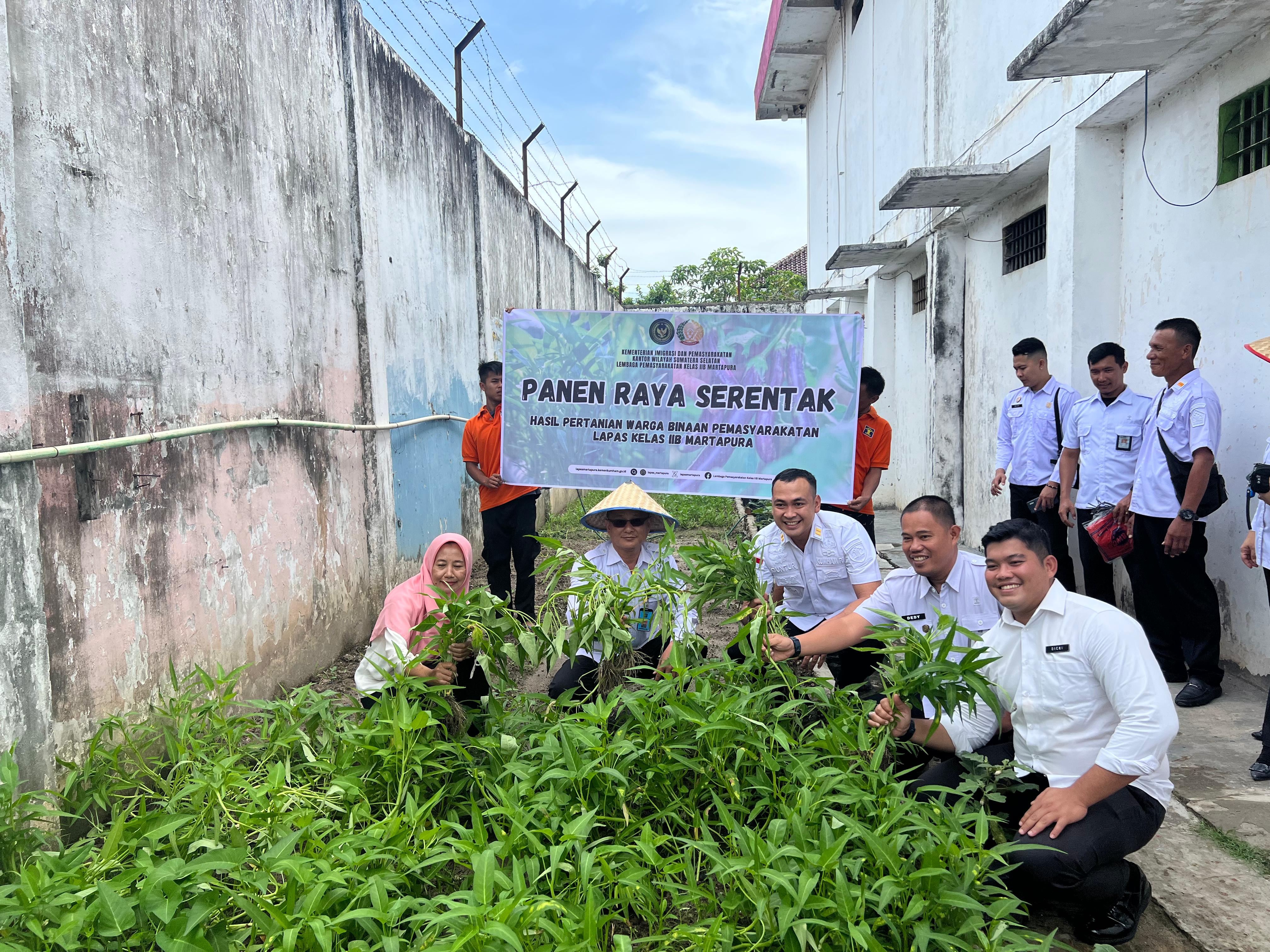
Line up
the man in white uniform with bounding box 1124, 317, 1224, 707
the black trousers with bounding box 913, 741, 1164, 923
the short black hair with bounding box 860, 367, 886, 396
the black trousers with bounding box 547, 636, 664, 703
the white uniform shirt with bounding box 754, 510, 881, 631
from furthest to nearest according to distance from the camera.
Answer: the short black hair with bounding box 860, 367, 886, 396 < the man in white uniform with bounding box 1124, 317, 1224, 707 < the white uniform shirt with bounding box 754, 510, 881, 631 < the black trousers with bounding box 547, 636, 664, 703 < the black trousers with bounding box 913, 741, 1164, 923

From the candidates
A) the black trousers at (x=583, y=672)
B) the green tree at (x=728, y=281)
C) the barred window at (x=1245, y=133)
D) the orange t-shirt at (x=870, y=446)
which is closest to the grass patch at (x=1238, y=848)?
the black trousers at (x=583, y=672)

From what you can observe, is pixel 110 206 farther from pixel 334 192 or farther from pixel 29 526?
pixel 334 192

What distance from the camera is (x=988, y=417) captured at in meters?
7.41

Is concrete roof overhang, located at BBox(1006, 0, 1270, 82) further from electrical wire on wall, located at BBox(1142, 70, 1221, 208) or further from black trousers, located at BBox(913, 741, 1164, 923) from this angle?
black trousers, located at BBox(913, 741, 1164, 923)

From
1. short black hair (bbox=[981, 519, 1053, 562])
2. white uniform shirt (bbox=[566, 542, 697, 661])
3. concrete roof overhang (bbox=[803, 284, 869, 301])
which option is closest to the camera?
short black hair (bbox=[981, 519, 1053, 562])

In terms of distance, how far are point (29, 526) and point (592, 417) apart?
286 centimetres

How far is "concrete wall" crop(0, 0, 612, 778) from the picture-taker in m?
2.79

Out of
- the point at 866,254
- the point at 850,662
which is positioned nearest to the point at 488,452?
the point at 850,662

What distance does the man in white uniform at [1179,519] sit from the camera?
3.97m

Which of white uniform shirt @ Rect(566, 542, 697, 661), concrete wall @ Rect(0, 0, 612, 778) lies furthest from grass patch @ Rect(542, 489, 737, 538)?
white uniform shirt @ Rect(566, 542, 697, 661)

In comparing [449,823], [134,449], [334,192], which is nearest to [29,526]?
[134,449]

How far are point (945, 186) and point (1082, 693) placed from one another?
5.26m

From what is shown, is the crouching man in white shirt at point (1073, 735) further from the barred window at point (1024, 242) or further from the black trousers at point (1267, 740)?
the barred window at point (1024, 242)

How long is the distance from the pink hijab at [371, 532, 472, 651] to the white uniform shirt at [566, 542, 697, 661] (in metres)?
0.47
